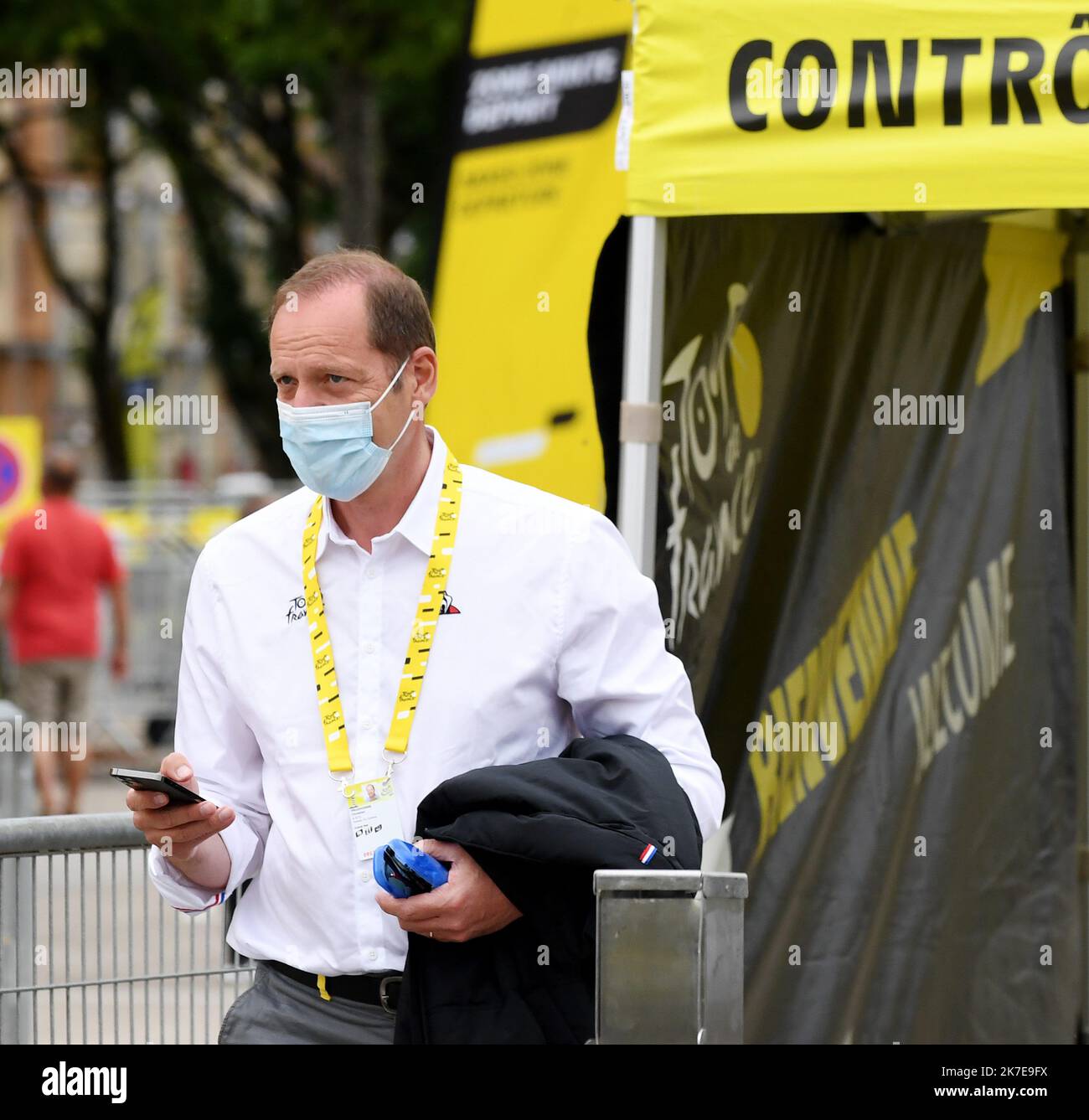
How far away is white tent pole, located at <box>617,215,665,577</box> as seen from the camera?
412 cm

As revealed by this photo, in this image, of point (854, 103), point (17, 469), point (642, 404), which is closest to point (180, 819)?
point (642, 404)

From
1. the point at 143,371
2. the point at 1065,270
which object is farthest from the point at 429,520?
the point at 143,371

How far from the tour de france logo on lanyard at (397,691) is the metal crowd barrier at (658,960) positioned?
665mm

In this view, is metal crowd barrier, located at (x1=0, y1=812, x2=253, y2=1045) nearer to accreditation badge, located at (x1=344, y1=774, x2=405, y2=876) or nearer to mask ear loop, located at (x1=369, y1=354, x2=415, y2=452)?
accreditation badge, located at (x1=344, y1=774, x2=405, y2=876)

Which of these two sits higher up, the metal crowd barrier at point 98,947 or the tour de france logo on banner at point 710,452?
the tour de france logo on banner at point 710,452

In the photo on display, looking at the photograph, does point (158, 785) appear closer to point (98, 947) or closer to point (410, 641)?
point (410, 641)

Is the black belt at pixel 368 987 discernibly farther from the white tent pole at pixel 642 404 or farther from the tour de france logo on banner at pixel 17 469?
the tour de france logo on banner at pixel 17 469

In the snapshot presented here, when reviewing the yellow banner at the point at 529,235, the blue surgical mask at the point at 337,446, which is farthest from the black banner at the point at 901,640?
the blue surgical mask at the point at 337,446

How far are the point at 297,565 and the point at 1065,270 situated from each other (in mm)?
2761

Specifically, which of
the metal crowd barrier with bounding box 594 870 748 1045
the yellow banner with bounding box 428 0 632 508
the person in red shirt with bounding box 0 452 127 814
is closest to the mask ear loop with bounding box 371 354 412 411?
the metal crowd barrier with bounding box 594 870 748 1045

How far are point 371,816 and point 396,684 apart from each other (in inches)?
8.2

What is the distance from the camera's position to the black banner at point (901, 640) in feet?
15.6

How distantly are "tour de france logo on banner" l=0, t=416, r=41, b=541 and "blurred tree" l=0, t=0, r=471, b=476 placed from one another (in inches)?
84.1
